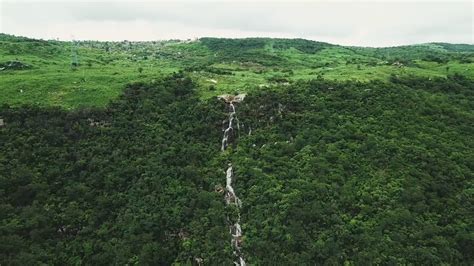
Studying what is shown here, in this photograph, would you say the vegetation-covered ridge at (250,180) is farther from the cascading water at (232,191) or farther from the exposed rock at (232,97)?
the exposed rock at (232,97)

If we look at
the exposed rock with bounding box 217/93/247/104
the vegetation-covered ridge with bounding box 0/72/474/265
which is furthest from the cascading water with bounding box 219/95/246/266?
the vegetation-covered ridge with bounding box 0/72/474/265

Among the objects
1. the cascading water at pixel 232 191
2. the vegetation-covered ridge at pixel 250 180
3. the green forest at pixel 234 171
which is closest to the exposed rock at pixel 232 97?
the cascading water at pixel 232 191

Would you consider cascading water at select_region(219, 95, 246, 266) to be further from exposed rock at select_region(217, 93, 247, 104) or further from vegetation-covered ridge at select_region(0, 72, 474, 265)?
vegetation-covered ridge at select_region(0, 72, 474, 265)

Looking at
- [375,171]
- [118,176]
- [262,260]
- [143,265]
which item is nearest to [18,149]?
[118,176]

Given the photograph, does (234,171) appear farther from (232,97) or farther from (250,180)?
(232,97)

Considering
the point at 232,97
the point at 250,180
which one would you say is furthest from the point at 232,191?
the point at 232,97

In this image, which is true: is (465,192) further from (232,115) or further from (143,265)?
(143,265)

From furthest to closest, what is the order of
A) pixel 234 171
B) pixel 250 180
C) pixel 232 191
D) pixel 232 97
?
1. pixel 232 97
2. pixel 234 171
3. pixel 250 180
4. pixel 232 191
